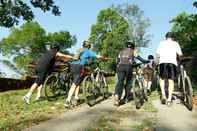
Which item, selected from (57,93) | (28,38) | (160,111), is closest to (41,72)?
(57,93)

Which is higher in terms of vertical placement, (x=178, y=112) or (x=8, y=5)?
(x=8, y=5)

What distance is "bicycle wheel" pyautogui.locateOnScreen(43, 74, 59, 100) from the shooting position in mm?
15844

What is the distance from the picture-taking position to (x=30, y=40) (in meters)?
84.1

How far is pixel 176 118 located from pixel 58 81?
5.55 metres

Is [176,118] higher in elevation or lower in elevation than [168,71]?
lower

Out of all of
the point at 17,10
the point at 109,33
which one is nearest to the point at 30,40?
the point at 109,33

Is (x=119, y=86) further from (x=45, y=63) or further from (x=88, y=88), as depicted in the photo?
(x=45, y=63)

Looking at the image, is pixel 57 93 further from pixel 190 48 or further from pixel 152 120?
pixel 190 48

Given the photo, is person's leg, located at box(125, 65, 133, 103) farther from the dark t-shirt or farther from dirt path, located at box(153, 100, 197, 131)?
the dark t-shirt

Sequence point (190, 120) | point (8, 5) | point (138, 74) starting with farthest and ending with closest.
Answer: point (8, 5)
point (138, 74)
point (190, 120)

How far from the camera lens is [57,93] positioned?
648 inches

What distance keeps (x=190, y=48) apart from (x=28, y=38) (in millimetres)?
60484

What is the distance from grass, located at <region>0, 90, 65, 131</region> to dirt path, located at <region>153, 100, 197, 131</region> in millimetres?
2713

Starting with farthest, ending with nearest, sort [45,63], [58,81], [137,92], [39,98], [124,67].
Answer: [58,81], [39,98], [45,63], [124,67], [137,92]
